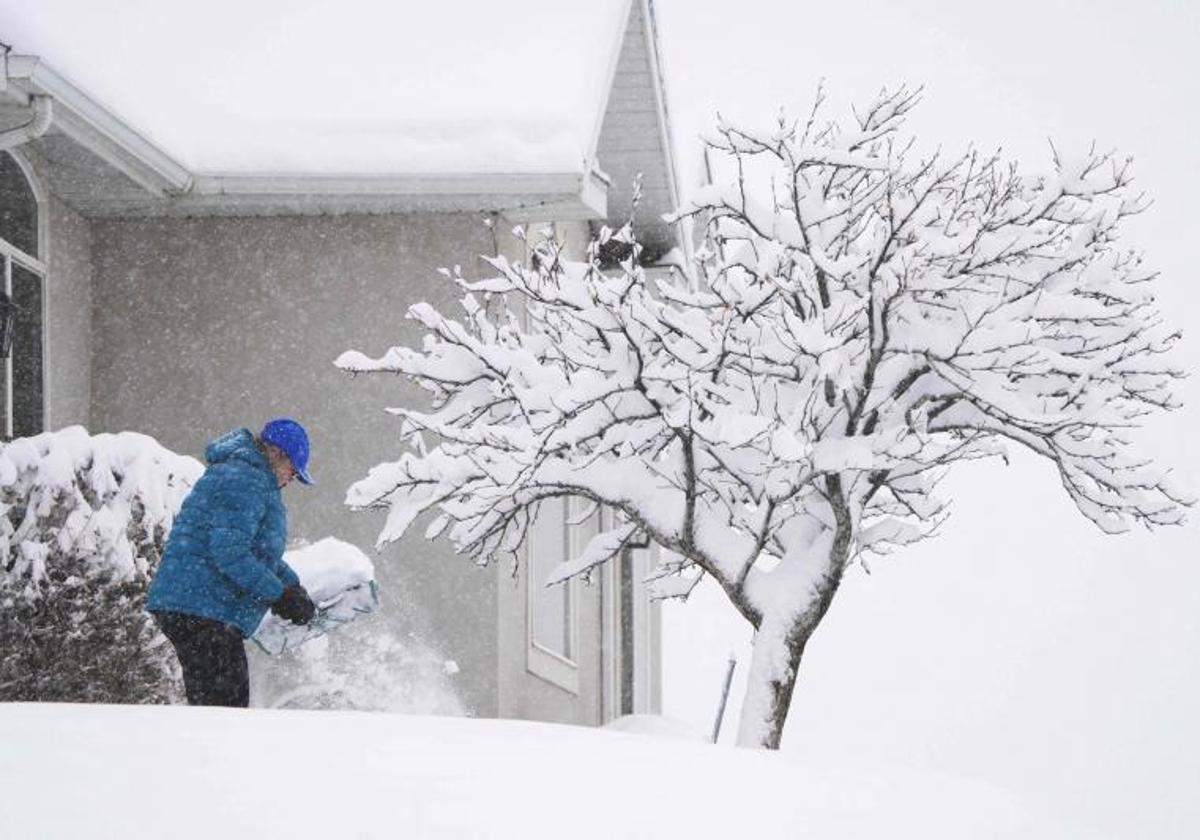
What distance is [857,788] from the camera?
3.62m

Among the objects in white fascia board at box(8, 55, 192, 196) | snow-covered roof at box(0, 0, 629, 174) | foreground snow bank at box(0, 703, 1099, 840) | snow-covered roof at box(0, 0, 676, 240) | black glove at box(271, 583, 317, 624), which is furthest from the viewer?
snow-covered roof at box(0, 0, 629, 174)

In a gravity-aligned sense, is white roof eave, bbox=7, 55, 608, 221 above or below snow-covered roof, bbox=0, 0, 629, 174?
below

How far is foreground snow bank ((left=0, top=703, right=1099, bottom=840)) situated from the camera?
9.14ft

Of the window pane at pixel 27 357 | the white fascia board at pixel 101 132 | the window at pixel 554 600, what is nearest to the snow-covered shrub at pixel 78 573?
the white fascia board at pixel 101 132

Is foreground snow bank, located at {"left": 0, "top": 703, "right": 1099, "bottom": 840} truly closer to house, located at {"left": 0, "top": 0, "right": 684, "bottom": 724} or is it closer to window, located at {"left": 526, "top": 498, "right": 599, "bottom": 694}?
house, located at {"left": 0, "top": 0, "right": 684, "bottom": 724}

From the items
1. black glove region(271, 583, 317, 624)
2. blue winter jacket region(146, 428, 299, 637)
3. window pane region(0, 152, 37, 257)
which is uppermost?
window pane region(0, 152, 37, 257)

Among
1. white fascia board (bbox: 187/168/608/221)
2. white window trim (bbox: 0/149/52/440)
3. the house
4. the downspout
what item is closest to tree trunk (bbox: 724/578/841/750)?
the house

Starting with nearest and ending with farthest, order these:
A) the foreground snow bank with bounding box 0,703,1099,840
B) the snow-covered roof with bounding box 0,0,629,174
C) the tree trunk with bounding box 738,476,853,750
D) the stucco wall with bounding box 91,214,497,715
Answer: the foreground snow bank with bounding box 0,703,1099,840 < the tree trunk with bounding box 738,476,853,750 < the snow-covered roof with bounding box 0,0,629,174 < the stucco wall with bounding box 91,214,497,715

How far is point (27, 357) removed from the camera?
26.7 ft

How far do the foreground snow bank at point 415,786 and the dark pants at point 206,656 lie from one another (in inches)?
39.6

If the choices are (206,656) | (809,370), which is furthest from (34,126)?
(809,370)

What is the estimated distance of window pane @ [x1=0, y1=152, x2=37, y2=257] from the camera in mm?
7875

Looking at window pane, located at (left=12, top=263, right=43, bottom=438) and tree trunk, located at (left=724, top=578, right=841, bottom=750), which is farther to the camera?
window pane, located at (left=12, top=263, right=43, bottom=438)

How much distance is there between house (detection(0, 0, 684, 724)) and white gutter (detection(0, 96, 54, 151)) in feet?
2.58
